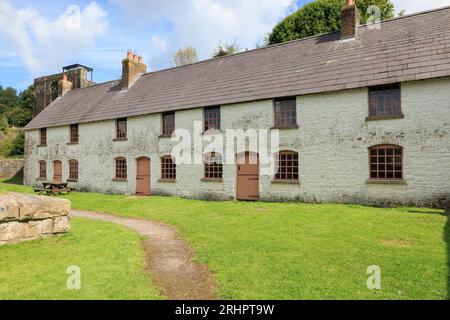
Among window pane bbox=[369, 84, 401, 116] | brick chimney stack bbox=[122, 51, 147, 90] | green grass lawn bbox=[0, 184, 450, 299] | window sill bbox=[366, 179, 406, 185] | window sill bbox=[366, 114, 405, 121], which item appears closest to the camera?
green grass lawn bbox=[0, 184, 450, 299]

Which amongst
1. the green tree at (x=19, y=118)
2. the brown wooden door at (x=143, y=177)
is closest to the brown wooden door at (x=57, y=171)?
the brown wooden door at (x=143, y=177)

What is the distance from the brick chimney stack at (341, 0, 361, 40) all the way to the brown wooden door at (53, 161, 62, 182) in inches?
907

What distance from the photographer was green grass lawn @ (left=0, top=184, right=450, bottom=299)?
211 inches

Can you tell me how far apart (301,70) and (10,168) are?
3195 cm

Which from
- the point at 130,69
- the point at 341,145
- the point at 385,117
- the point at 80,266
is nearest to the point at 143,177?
the point at 130,69

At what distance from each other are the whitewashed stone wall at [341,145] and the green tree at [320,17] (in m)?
21.6

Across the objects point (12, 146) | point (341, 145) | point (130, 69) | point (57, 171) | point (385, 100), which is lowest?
point (57, 171)

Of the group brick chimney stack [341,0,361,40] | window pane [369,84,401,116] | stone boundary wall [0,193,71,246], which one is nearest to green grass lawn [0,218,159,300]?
stone boundary wall [0,193,71,246]

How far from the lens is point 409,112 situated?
12.8m

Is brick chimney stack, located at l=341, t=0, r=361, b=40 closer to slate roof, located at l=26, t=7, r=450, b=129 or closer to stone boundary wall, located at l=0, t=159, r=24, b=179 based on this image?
slate roof, located at l=26, t=7, r=450, b=129

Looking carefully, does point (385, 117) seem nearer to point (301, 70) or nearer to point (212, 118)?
point (301, 70)

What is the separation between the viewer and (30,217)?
7.86 m

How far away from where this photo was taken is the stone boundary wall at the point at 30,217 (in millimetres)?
7371

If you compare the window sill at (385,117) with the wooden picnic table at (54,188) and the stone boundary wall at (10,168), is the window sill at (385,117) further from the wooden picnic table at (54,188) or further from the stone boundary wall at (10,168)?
the stone boundary wall at (10,168)
